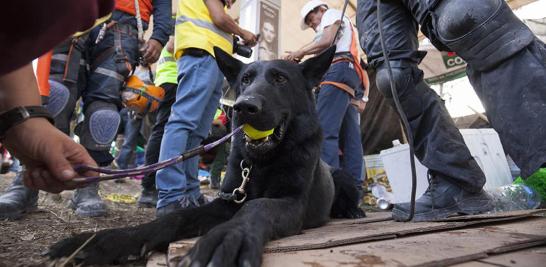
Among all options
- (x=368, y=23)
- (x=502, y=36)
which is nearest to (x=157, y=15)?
(x=368, y=23)

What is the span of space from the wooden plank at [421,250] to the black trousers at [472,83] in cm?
40

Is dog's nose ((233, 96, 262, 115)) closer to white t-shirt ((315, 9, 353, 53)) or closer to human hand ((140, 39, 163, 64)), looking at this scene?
human hand ((140, 39, 163, 64))

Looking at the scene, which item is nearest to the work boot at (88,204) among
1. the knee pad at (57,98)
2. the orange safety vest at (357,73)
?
the knee pad at (57,98)

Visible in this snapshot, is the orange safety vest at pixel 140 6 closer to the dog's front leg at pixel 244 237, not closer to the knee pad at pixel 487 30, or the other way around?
the dog's front leg at pixel 244 237

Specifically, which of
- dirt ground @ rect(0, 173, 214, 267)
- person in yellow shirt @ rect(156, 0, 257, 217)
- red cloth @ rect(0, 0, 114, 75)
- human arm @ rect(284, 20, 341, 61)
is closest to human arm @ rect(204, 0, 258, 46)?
person in yellow shirt @ rect(156, 0, 257, 217)

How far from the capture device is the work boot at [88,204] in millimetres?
2354

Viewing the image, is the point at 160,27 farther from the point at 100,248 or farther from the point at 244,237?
the point at 244,237

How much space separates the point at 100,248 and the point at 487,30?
1.75 meters

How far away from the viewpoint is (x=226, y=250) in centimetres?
102

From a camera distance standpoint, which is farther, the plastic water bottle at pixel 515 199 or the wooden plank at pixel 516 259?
the plastic water bottle at pixel 515 199

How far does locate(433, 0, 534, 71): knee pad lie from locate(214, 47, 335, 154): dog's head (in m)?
0.81

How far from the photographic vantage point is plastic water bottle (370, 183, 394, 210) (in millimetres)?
3793

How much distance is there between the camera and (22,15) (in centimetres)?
Result: 57

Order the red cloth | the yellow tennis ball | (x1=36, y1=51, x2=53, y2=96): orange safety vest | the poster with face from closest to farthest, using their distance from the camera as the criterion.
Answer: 1. the red cloth
2. the yellow tennis ball
3. (x1=36, y1=51, x2=53, y2=96): orange safety vest
4. the poster with face
